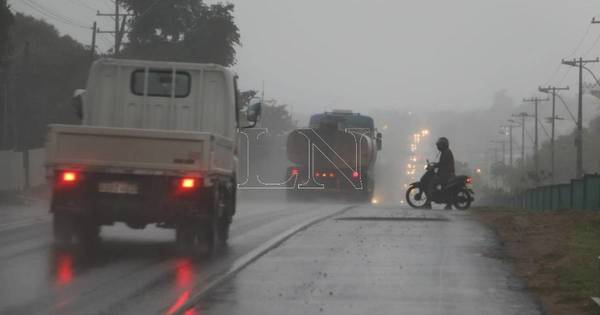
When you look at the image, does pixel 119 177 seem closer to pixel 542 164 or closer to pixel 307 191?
pixel 307 191

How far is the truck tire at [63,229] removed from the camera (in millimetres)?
15648

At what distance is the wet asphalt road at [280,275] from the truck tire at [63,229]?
0.71 feet

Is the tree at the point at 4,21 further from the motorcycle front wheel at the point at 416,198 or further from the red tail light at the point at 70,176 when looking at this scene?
the red tail light at the point at 70,176

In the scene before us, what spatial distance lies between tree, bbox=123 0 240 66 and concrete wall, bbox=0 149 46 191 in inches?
575

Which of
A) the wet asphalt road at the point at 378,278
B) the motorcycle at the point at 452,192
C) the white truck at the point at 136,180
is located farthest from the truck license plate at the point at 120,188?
the motorcycle at the point at 452,192

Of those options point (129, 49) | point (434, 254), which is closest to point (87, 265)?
point (434, 254)

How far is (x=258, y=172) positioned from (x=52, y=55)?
49.0 feet

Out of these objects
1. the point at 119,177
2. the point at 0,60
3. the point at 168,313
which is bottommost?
the point at 168,313

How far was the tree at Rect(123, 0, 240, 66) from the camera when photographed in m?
60.2

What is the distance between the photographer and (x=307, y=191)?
4512 cm

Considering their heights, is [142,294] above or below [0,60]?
below

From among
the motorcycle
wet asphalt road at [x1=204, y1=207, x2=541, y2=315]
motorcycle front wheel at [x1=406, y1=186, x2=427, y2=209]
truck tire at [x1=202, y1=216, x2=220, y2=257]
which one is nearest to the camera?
wet asphalt road at [x1=204, y1=207, x2=541, y2=315]

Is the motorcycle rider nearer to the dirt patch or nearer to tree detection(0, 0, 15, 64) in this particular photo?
the dirt patch

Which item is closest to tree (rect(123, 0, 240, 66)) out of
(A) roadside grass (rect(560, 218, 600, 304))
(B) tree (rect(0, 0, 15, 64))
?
(B) tree (rect(0, 0, 15, 64))
